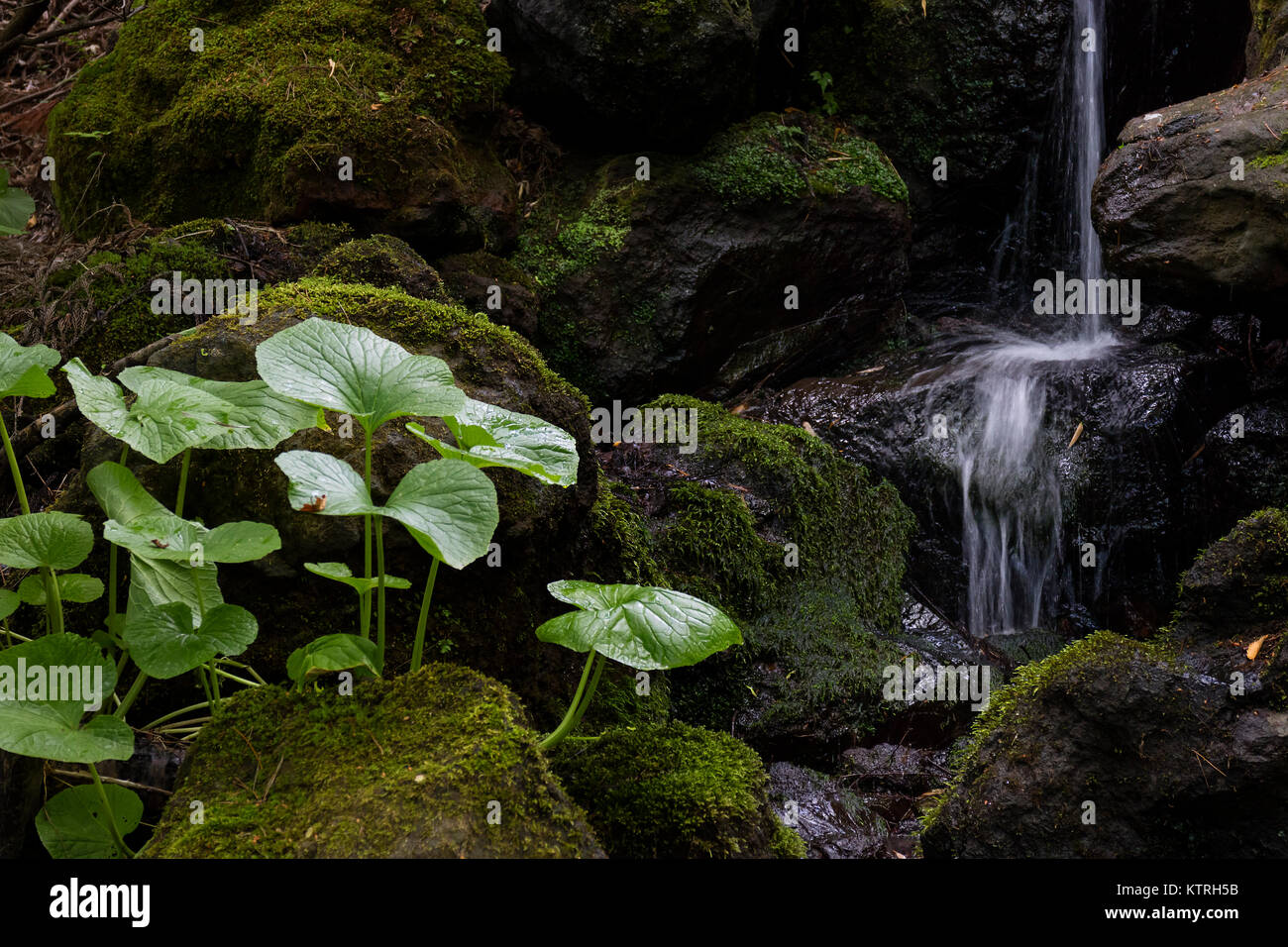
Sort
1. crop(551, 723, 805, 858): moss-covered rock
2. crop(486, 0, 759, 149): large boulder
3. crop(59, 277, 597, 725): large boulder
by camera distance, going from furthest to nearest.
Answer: crop(486, 0, 759, 149): large boulder, crop(59, 277, 597, 725): large boulder, crop(551, 723, 805, 858): moss-covered rock

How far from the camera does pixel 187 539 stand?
6.76 feet

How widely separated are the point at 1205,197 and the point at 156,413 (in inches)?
190

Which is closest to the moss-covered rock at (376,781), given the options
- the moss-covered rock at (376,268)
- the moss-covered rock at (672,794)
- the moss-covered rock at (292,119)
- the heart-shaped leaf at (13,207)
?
the moss-covered rock at (672,794)

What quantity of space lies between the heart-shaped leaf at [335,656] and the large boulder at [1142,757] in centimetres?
190

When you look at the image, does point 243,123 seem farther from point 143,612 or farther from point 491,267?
point 143,612

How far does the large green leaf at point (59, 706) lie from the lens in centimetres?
178

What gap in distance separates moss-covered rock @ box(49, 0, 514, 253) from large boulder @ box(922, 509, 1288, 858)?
3.67 metres

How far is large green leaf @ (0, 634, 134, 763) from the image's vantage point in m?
1.78

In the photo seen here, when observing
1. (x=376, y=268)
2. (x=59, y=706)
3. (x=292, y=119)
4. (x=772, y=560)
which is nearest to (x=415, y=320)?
(x=376, y=268)

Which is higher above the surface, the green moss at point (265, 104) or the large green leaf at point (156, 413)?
the green moss at point (265, 104)

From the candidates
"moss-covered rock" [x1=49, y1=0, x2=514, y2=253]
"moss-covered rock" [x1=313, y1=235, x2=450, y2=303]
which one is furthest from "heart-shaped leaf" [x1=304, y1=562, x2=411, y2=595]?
"moss-covered rock" [x1=49, y1=0, x2=514, y2=253]

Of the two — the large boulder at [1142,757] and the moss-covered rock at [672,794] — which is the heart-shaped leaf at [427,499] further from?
the large boulder at [1142,757]

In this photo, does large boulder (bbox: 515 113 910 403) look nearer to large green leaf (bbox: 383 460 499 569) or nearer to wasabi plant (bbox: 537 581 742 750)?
wasabi plant (bbox: 537 581 742 750)
